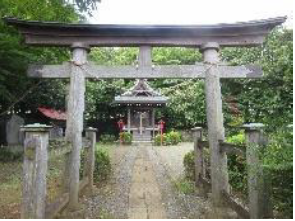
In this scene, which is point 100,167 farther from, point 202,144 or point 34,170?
point 34,170

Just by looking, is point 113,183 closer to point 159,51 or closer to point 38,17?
point 38,17

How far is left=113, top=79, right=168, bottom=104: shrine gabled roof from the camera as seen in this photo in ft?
88.9

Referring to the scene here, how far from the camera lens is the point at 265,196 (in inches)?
170

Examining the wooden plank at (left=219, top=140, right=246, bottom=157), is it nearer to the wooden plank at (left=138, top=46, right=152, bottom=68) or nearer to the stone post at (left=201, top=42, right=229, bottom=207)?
the stone post at (left=201, top=42, right=229, bottom=207)

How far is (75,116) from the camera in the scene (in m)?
6.99

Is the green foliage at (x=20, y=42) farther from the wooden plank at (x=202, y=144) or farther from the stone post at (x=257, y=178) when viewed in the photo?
the stone post at (x=257, y=178)

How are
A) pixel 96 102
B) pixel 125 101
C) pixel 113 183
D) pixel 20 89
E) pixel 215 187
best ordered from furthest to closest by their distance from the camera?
pixel 96 102 < pixel 125 101 < pixel 20 89 < pixel 113 183 < pixel 215 187

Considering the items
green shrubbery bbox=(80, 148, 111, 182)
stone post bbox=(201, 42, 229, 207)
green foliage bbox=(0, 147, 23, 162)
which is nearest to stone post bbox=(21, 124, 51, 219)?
stone post bbox=(201, 42, 229, 207)

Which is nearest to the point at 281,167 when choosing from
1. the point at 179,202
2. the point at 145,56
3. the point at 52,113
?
the point at 179,202

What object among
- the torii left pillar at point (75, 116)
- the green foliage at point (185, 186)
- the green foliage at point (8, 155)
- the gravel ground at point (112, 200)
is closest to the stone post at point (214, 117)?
the green foliage at point (185, 186)

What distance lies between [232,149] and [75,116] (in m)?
2.92

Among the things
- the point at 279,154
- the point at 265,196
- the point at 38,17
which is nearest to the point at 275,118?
the point at 279,154

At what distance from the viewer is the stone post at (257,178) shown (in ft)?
14.2

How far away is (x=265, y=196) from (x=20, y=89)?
10.6m
